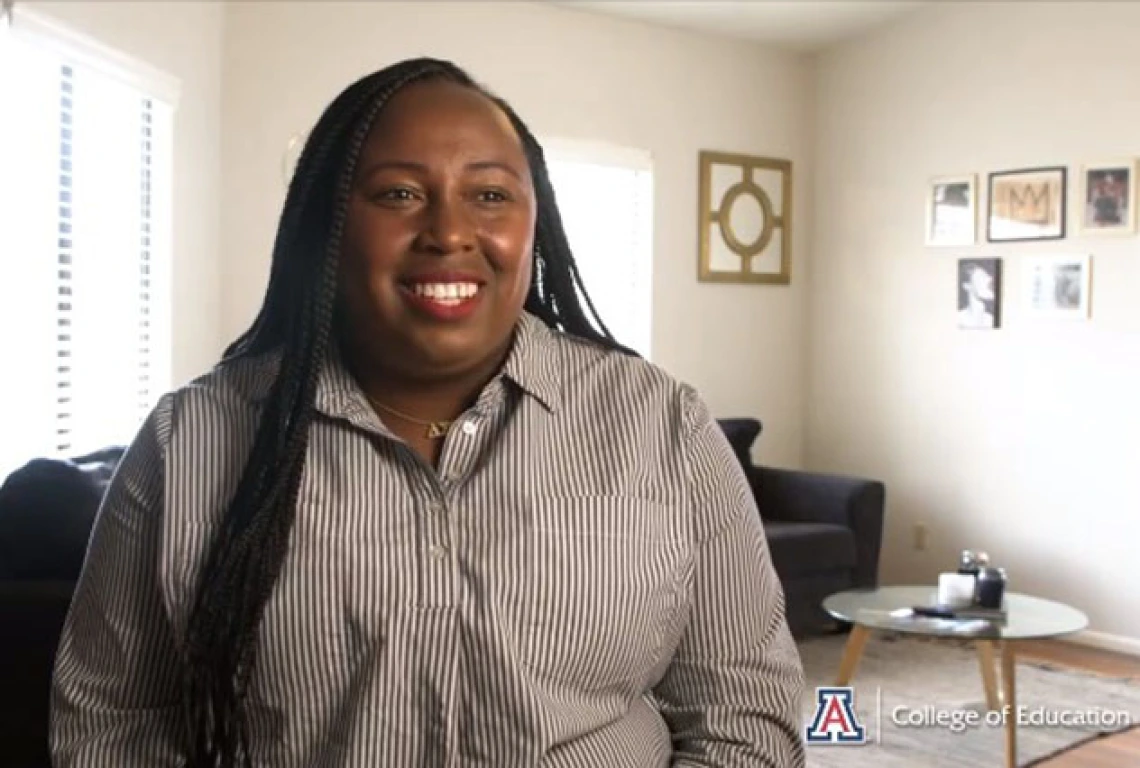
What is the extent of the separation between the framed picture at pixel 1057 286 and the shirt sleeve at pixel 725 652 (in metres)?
4.34

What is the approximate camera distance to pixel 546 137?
17.4 feet

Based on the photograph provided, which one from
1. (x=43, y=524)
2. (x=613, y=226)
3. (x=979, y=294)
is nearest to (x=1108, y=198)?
(x=979, y=294)

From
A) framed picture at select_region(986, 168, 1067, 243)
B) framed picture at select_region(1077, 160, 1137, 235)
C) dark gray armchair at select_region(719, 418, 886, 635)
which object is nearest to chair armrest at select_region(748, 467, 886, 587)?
dark gray armchair at select_region(719, 418, 886, 635)

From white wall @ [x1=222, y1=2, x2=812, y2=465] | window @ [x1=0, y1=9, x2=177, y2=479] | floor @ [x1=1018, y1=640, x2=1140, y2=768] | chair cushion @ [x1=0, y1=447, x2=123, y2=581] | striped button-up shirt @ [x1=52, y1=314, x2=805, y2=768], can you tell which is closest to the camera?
striped button-up shirt @ [x1=52, y1=314, x2=805, y2=768]

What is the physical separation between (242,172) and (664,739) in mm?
3668

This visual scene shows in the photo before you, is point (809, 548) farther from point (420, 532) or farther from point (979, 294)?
point (420, 532)

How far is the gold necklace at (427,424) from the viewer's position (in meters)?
1.17

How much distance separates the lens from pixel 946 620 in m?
3.73

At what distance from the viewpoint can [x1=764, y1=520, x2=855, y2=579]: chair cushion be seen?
4.78 m

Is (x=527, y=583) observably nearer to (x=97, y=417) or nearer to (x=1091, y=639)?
(x=97, y=417)

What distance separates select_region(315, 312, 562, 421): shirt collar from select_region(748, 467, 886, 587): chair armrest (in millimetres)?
4031

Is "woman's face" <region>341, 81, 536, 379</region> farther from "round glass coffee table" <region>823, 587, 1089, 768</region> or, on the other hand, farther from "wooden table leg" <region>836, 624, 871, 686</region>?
"wooden table leg" <region>836, 624, 871, 686</region>

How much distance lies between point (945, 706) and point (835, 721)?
1.52 ft

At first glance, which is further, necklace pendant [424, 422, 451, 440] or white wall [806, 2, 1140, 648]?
white wall [806, 2, 1140, 648]
